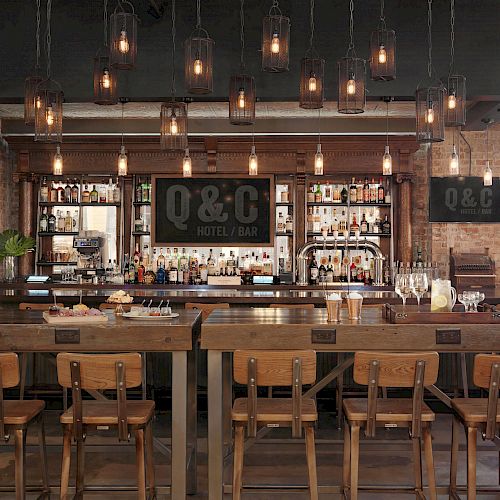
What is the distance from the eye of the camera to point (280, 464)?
469cm

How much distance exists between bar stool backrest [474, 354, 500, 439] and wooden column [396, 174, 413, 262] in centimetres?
575

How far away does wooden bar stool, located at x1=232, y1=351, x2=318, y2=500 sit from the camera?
11.5 feet

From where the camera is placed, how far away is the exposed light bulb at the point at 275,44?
15.9ft

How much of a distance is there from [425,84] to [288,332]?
3.35 metres

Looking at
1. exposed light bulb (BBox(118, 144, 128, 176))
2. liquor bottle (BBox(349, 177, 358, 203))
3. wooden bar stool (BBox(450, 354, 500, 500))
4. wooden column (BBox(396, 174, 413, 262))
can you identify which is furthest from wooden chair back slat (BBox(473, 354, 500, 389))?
liquor bottle (BBox(349, 177, 358, 203))

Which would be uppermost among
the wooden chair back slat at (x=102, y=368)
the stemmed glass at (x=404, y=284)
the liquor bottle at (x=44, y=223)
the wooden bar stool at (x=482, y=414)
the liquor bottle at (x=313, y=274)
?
the liquor bottle at (x=44, y=223)

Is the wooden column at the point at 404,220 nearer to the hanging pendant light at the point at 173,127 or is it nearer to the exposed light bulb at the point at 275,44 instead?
the hanging pendant light at the point at 173,127

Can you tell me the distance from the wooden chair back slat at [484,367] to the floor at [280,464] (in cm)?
73

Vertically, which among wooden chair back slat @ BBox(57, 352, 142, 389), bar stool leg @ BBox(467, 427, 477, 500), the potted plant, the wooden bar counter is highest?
the potted plant

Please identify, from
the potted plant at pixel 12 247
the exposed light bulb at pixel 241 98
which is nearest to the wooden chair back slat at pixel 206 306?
the exposed light bulb at pixel 241 98

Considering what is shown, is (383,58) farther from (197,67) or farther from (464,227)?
(464,227)

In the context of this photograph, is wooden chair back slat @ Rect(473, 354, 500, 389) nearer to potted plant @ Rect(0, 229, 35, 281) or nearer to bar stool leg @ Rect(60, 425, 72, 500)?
bar stool leg @ Rect(60, 425, 72, 500)

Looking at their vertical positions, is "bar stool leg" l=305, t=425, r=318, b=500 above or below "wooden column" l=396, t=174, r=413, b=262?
below

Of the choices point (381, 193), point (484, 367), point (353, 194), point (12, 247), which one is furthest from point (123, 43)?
point (381, 193)
